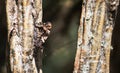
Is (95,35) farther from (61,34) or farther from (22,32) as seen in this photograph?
(61,34)

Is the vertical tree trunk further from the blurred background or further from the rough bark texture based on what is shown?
the blurred background

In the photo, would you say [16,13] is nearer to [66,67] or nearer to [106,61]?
[106,61]

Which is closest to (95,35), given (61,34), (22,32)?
(22,32)

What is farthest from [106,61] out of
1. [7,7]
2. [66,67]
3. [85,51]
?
[66,67]

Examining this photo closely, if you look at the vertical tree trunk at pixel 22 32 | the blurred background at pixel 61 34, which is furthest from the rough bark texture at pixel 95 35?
the blurred background at pixel 61 34

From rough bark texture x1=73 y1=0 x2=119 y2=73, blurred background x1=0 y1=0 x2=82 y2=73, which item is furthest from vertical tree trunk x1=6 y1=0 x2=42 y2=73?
blurred background x1=0 y1=0 x2=82 y2=73
